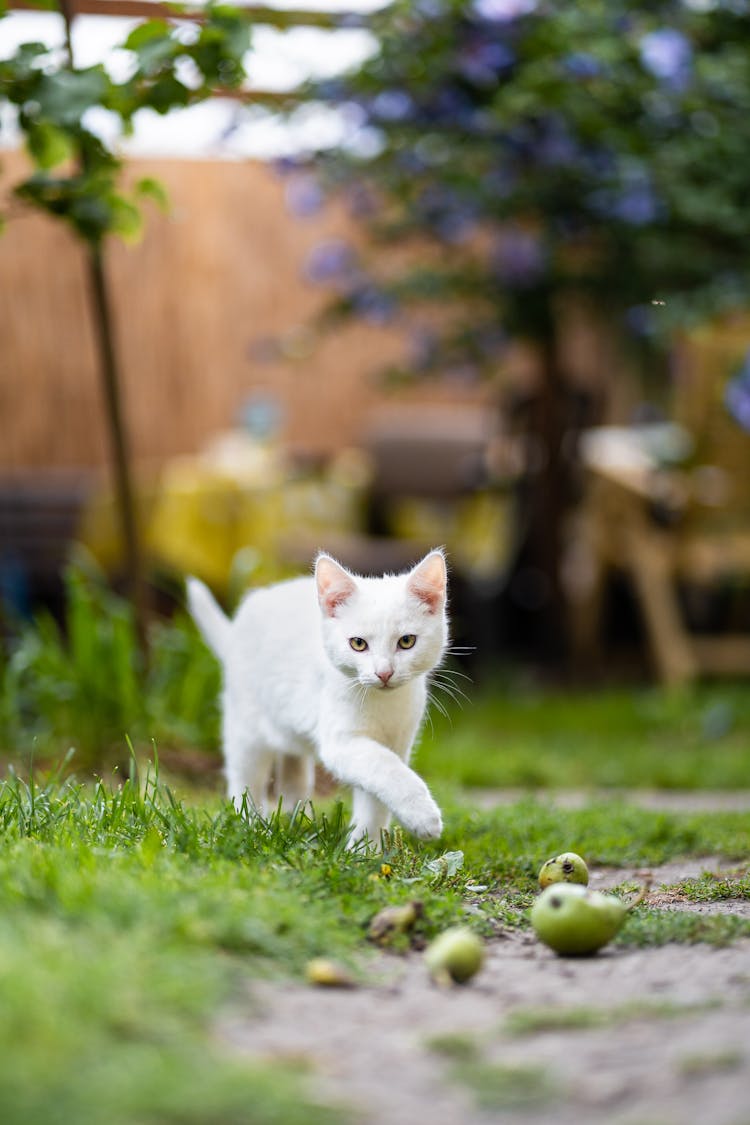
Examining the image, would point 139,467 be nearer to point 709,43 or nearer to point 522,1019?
point 709,43

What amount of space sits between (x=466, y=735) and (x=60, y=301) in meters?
4.96

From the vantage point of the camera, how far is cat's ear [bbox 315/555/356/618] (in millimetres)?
2547

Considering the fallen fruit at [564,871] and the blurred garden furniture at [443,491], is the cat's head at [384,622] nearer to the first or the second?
the fallen fruit at [564,871]

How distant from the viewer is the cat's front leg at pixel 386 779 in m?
2.33

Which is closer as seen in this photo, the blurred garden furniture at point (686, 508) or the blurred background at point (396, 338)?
the blurred background at point (396, 338)

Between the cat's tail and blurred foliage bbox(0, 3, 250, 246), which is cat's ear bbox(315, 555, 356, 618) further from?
blurred foliage bbox(0, 3, 250, 246)

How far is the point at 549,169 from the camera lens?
19.8 ft

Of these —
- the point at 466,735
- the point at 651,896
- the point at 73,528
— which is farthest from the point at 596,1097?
the point at 73,528

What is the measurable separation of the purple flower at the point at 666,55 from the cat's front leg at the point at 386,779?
3.41 m

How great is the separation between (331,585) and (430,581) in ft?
0.60

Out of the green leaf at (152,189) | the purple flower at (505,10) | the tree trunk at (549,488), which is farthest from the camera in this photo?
the tree trunk at (549,488)

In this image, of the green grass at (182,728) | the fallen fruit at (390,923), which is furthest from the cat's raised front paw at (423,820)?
the green grass at (182,728)

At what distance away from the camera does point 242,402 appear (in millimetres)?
9742

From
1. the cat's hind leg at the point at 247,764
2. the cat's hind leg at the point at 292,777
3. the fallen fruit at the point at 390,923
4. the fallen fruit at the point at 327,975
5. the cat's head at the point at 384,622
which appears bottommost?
the cat's hind leg at the point at 292,777
